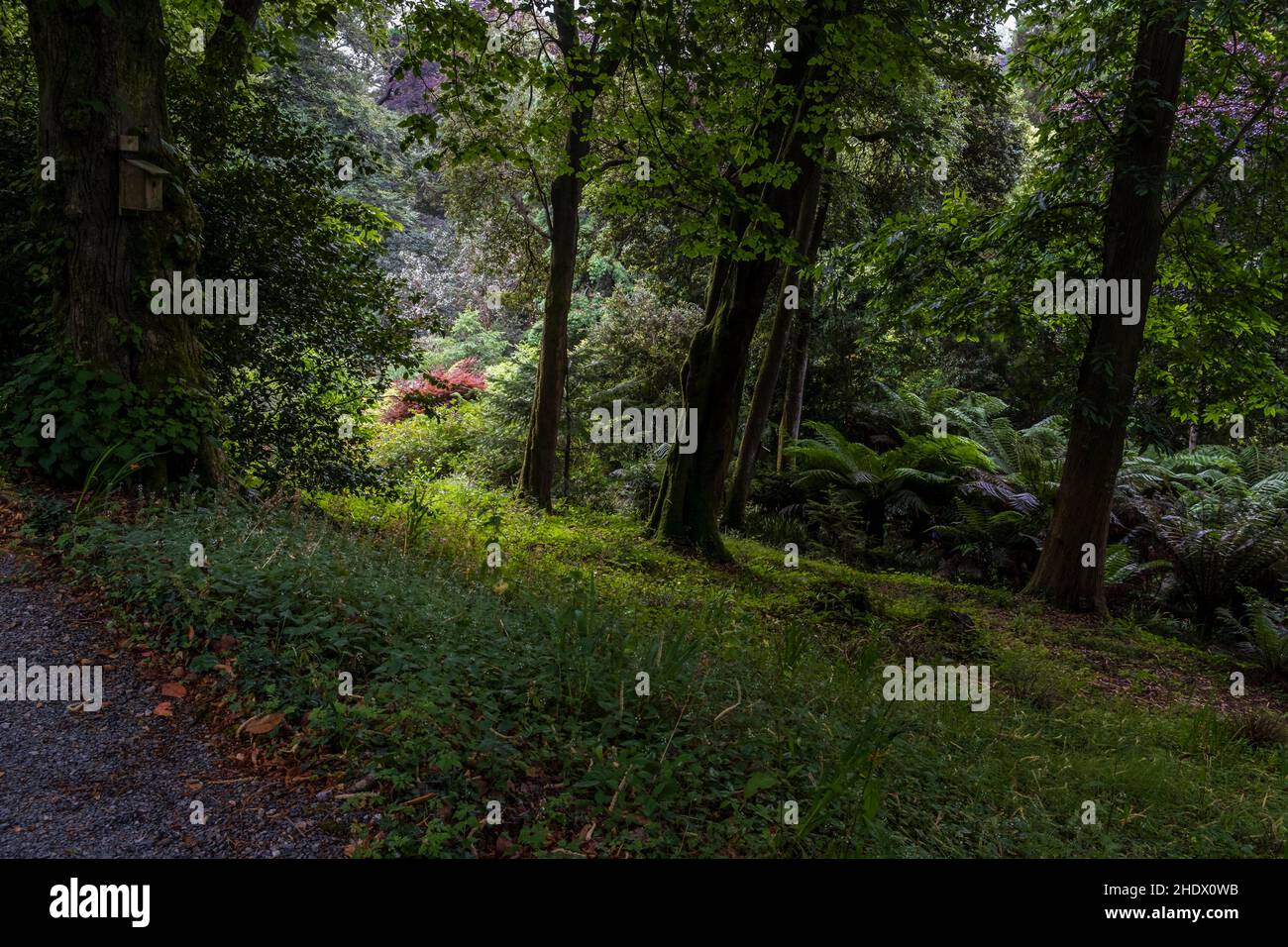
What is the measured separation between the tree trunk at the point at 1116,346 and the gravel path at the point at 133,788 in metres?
8.82

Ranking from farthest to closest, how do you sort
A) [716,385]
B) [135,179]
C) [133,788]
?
1. [716,385]
2. [135,179]
3. [133,788]

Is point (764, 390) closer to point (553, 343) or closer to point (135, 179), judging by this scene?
point (553, 343)

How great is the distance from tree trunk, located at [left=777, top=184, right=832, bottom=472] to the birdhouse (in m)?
9.72

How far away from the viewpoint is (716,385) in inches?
382

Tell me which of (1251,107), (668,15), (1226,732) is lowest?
(1226,732)

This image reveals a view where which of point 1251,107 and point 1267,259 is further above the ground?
point 1251,107

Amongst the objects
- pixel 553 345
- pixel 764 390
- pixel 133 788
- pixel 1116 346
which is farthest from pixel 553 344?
pixel 133 788

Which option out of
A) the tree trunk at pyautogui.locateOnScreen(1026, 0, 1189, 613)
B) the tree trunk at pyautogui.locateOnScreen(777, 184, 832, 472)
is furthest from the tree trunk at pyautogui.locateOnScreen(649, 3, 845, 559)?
the tree trunk at pyautogui.locateOnScreen(1026, 0, 1189, 613)

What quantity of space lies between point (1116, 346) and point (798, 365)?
6157 millimetres

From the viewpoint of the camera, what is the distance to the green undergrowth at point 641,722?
128 inches

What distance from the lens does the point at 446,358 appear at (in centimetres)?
2738
